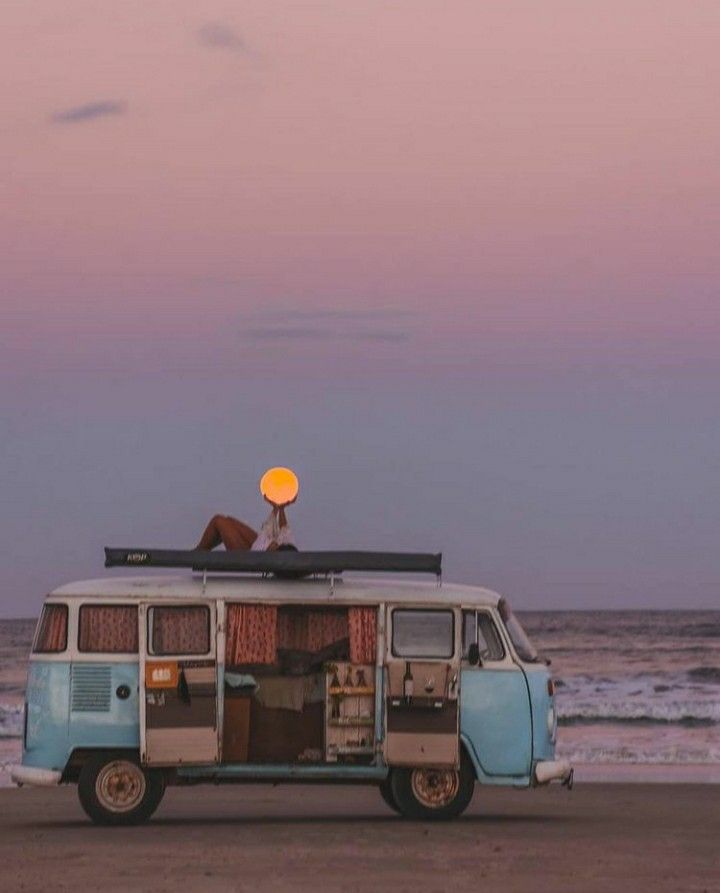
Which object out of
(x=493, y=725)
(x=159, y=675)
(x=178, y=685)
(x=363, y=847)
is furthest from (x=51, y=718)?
(x=493, y=725)

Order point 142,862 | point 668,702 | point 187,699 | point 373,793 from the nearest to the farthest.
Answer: point 142,862 < point 187,699 < point 373,793 < point 668,702

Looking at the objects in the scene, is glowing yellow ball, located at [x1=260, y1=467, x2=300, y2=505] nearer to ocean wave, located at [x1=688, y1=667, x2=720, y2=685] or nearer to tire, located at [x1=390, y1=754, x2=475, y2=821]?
tire, located at [x1=390, y1=754, x2=475, y2=821]

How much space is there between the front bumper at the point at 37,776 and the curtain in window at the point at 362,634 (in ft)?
9.44

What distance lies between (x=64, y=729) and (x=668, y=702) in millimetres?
35428

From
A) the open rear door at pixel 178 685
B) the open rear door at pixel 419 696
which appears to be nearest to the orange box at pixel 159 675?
the open rear door at pixel 178 685

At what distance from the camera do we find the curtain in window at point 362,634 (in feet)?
69.6

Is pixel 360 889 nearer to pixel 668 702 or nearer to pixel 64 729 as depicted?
pixel 64 729

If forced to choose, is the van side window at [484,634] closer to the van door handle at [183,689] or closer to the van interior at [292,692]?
the van interior at [292,692]

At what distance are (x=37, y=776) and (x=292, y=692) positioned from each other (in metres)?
2.42

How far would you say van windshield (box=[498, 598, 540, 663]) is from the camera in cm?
2175

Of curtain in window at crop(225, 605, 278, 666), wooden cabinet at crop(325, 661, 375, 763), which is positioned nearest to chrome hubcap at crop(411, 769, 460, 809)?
wooden cabinet at crop(325, 661, 375, 763)

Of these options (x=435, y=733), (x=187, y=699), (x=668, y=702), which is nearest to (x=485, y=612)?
(x=435, y=733)

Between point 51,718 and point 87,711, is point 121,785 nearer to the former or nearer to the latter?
point 87,711

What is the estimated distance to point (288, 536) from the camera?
70.9 ft
